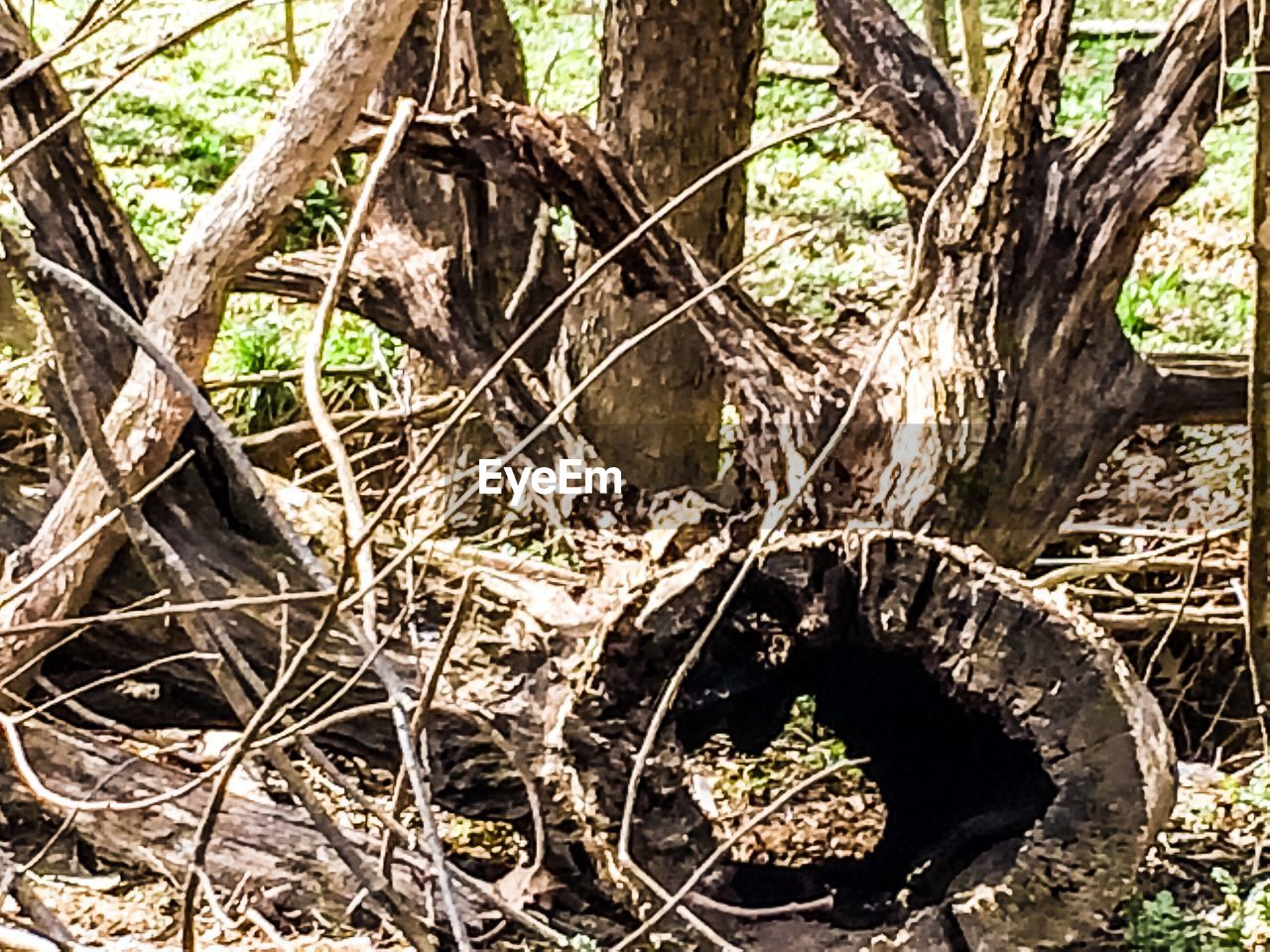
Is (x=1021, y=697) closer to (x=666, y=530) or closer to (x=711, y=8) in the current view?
(x=666, y=530)

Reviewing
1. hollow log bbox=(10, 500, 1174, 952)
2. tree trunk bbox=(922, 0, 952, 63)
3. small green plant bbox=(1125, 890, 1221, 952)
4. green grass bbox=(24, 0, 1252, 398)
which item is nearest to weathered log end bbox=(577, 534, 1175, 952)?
hollow log bbox=(10, 500, 1174, 952)

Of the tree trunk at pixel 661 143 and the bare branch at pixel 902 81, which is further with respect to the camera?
the tree trunk at pixel 661 143

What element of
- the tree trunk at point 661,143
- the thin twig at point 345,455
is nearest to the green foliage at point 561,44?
the tree trunk at point 661,143

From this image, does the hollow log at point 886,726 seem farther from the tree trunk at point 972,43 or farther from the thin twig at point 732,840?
the tree trunk at point 972,43

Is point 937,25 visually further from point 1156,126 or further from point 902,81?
point 1156,126

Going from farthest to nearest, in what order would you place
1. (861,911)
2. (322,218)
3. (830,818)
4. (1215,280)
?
(1215,280) < (322,218) < (830,818) < (861,911)

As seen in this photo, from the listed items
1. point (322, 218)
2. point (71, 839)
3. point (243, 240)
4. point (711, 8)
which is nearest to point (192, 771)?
point (71, 839)

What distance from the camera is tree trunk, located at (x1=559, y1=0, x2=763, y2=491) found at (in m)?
2.56

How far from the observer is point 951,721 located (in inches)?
67.2

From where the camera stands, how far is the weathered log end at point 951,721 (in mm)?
1423

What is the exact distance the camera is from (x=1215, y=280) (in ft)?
10.9

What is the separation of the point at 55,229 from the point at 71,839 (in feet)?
2.80

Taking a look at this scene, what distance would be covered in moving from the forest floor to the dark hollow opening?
0.15 meters

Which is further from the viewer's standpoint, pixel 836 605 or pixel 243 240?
pixel 243 240
